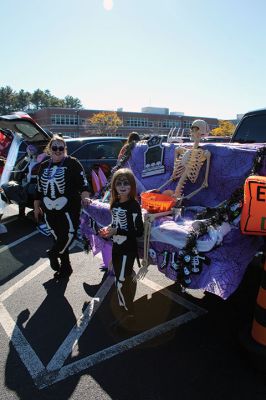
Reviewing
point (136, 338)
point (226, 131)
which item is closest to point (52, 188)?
point (136, 338)

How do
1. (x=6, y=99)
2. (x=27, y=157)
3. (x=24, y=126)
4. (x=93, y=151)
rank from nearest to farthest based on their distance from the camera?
(x=24, y=126)
(x=27, y=157)
(x=93, y=151)
(x=6, y=99)

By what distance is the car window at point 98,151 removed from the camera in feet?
27.1

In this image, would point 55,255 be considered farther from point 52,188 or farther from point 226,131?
point 226,131

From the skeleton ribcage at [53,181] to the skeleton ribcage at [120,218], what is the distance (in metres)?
1.16

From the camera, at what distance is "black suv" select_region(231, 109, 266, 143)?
5.02 meters

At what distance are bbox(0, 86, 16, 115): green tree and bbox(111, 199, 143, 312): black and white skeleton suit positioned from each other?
3905 inches

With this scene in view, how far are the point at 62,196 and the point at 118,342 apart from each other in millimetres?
1804

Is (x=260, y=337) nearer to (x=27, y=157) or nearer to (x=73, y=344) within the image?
(x=73, y=344)

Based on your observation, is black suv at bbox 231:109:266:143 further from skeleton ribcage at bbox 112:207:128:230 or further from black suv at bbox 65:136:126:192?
black suv at bbox 65:136:126:192

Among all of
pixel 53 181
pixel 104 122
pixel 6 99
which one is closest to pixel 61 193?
pixel 53 181

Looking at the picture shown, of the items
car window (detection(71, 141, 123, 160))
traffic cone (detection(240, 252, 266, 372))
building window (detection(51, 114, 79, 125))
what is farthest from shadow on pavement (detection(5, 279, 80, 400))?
building window (detection(51, 114, 79, 125))

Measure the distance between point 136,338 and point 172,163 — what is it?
2.23 m

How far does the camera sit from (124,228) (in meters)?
3.22

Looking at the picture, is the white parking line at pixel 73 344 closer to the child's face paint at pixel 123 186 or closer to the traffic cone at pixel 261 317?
the traffic cone at pixel 261 317
